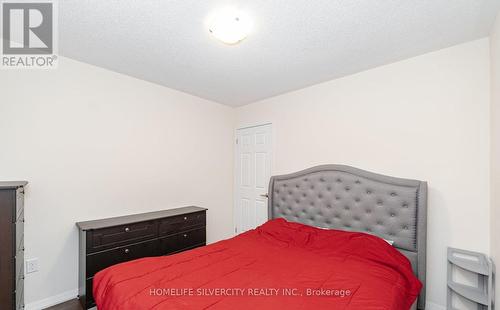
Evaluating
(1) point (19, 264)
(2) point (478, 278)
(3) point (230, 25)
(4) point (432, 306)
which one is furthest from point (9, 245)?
(2) point (478, 278)

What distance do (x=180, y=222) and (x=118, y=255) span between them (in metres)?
0.75

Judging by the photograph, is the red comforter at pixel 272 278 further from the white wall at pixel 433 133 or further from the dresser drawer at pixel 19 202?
the dresser drawer at pixel 19 202

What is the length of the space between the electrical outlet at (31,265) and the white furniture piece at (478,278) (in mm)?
3727

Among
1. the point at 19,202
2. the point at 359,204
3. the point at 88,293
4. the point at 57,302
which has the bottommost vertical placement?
the point at 57,302

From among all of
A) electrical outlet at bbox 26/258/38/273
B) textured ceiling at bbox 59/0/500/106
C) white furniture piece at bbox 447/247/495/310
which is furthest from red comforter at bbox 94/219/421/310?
textured ceiling at bbox 59/0/500/106

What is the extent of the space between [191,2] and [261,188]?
2645 mm

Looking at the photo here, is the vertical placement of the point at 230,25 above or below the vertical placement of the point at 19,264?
above

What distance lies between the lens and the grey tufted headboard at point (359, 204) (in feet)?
6.80

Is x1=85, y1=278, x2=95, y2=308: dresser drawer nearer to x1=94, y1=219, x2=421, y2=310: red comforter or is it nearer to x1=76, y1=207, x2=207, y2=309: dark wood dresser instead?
x1=76, y1=207, x2=207, y2=309: dark wood dresser

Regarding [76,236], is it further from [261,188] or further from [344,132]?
[344,132]

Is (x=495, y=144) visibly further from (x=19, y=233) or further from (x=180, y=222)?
(x=19, y=233)

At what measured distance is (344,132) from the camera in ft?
8.86

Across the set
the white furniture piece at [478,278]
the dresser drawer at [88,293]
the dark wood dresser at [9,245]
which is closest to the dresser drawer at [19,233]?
the dark wood dresser at [9,245]

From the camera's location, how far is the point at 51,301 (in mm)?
2252
